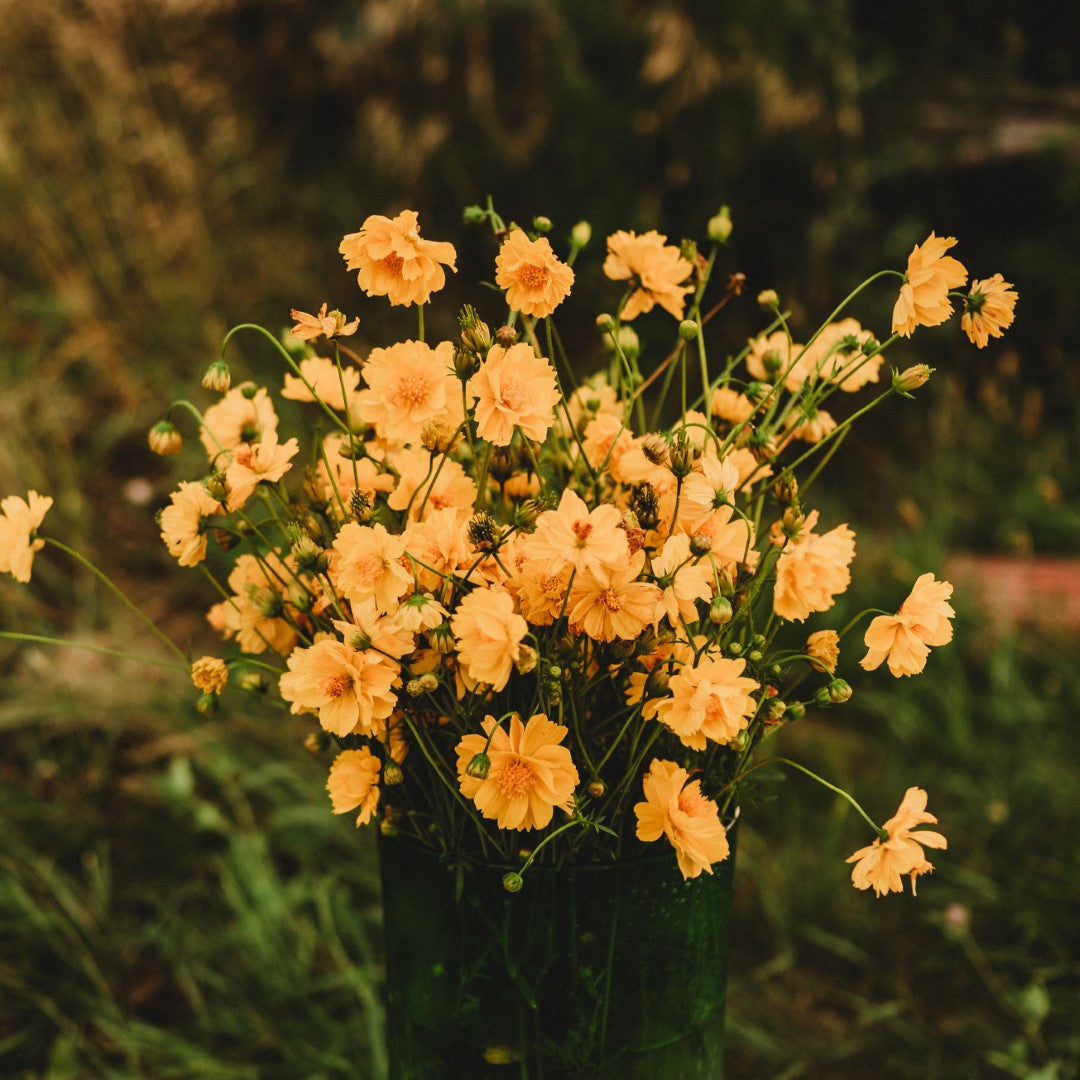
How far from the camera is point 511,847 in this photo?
0.81 metres

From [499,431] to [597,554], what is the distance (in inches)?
4.4

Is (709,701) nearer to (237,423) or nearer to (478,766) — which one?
(478,766)

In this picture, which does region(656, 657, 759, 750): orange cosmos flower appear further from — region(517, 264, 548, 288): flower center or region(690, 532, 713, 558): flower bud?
region(517, 264, 548, 288): flower center

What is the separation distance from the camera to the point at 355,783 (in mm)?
771

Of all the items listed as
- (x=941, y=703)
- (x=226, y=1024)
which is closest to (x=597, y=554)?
(x=226, y=1024)

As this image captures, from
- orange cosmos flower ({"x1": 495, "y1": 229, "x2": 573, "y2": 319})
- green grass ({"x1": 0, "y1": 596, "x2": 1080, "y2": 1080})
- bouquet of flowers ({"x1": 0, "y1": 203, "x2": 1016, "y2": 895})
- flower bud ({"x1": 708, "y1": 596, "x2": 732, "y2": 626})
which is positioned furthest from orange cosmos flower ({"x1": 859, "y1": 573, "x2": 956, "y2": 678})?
green grass ({"x1": 0, "y1": 596, "x2": 1080, "y2": 1080})

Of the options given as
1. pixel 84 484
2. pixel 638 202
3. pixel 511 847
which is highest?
pixel 638 202

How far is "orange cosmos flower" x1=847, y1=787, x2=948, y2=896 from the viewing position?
74 cm

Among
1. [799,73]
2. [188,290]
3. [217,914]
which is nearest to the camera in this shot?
[217,914]

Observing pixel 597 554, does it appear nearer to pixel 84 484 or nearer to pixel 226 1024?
pixel 226 1024

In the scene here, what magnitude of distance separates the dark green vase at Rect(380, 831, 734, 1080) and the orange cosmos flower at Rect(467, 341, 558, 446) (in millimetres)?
334

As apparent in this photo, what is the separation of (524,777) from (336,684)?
14 centimetres

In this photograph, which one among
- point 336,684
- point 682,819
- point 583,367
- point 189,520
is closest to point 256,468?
point 189,520

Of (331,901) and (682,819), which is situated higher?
(331,901)
